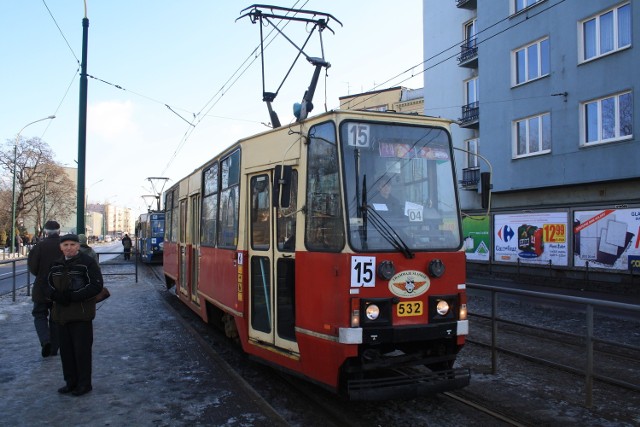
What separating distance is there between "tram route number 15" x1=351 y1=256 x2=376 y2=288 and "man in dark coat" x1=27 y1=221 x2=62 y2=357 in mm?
4384

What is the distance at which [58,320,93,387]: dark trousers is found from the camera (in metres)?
5.24

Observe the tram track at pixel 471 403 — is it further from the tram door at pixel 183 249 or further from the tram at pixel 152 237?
the tram at pixel 152 237

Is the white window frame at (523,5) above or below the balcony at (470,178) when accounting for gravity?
above

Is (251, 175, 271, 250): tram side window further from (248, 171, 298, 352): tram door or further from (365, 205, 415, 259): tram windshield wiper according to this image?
(365, 205, 415, 259): tram windshield wiper

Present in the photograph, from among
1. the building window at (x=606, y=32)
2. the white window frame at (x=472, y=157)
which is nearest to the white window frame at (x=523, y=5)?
the building window at (x=606, y=32)

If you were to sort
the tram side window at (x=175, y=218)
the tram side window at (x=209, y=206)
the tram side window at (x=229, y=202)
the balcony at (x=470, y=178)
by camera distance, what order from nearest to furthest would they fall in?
the tram side window at (x=229, y=202), the tram side window at (x=209, y=206), the tram side window at (x=175, y=218), the balcony at (x=470, y=178)

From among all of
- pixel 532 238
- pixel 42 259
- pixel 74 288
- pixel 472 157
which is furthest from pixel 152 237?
pixel 74 288

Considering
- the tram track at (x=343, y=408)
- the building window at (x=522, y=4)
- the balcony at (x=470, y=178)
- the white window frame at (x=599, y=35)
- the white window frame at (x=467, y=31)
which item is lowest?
the tram track at (x=343, y=408)

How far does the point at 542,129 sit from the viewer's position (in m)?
20.0

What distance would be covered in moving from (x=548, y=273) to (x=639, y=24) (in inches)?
335

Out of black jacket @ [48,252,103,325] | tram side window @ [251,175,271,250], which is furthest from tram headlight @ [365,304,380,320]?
black jacket @ [48,252,103,325]

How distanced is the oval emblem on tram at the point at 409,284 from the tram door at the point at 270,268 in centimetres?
111

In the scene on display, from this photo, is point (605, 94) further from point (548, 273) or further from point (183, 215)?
point (183, 215)

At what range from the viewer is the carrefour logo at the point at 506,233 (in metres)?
19.0
